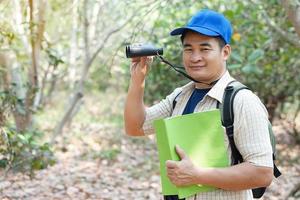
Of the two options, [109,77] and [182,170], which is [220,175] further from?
[109,77]

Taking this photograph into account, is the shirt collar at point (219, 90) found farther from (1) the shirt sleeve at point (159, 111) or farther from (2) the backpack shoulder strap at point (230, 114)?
(1) the shirt sleeve at point (159, 111)

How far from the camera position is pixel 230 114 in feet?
6.00

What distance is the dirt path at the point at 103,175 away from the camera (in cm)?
450

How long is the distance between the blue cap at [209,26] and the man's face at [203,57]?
→ 0.10 feet

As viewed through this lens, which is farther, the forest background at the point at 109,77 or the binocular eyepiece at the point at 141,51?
the forest background at the point at 109,77

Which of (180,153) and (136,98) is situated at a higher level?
(136,98)

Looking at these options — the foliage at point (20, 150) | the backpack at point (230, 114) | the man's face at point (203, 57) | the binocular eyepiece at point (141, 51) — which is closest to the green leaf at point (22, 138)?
the foliage at point (20, 150)

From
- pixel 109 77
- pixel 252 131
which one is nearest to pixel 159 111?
pixel 252 131

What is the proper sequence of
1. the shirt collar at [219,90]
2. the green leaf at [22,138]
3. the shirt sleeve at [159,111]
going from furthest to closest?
the green leaf at [22,138]
the shirt sleeve at [159,111]
the shirt collar at [219,90]

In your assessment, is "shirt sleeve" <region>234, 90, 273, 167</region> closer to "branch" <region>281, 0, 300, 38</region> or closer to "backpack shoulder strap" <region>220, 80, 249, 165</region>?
"backpack shoulder strap" <region>220, 80, 249, 165</region>

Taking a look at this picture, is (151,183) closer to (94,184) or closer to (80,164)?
(94,184)

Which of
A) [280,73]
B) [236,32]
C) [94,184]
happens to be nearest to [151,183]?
[94,184]

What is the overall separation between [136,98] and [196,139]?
1.22 ft

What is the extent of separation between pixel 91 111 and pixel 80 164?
184 inches
